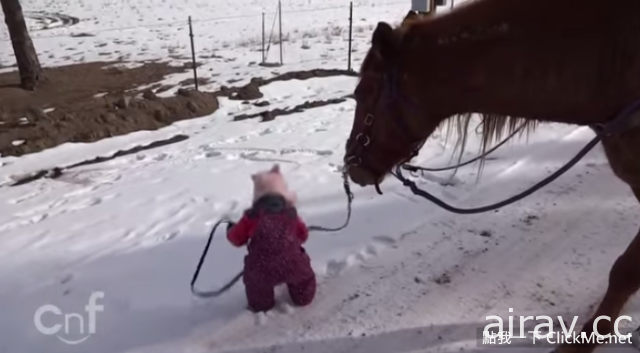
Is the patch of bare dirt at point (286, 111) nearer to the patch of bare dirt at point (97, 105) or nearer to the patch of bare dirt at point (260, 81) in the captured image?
the patch of bare dirt at point (97, 105)

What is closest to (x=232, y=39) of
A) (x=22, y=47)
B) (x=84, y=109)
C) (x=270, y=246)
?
(x=22, y=47)

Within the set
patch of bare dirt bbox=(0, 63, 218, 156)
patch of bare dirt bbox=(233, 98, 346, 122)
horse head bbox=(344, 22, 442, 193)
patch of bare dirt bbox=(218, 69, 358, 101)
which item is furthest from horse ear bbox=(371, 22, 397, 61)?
patch of bare dirt bbox=(218, 69, 358, 101)

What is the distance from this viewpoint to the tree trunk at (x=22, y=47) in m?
8.93

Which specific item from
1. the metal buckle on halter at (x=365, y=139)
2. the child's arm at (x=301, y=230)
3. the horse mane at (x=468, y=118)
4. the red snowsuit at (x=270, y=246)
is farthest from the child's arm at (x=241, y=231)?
the horse mane at (x=468, y=118)

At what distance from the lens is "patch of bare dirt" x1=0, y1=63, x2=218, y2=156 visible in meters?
6.41

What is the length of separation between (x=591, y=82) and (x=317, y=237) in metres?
2.14

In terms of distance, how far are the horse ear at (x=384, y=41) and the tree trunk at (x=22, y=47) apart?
8.38 m

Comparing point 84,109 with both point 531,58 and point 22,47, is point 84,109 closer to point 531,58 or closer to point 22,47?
point 22,47

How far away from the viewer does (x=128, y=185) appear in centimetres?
497

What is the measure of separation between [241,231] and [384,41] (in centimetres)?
127

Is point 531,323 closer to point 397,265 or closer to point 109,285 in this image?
point 397,265

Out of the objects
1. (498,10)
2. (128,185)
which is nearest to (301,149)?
(128,185)

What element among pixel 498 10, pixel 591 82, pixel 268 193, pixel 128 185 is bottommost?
pixel 128 185

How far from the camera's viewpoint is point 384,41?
2070 mm
